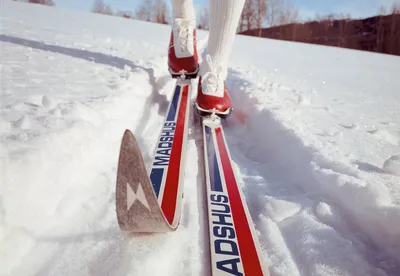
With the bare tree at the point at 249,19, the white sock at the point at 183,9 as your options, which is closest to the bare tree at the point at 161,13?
the bare tree at the point at 249,19

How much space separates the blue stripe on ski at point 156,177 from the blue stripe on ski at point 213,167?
174 millimetres

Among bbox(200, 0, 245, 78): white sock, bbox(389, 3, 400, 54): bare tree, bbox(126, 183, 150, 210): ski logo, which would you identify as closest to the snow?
bbox(126, 183, 150, 210): ski logo

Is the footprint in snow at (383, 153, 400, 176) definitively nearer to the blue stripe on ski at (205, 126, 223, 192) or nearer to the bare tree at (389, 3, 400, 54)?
the blue stripe on ski at (205, 126, 223, 192)

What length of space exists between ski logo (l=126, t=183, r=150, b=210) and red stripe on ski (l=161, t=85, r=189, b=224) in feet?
0.44

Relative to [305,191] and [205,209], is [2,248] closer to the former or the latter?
[205,209]

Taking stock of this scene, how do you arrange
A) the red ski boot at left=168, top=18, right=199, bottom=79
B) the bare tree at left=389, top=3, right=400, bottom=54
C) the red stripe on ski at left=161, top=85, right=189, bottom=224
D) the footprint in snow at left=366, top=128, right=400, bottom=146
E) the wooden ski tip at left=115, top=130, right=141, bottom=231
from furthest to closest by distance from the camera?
the bare tree at left=389, top=3, right=400, bottom=54, the red ski boot at left=168, top=18, right=199, bottom=79, the footprint in snow at left=366, top=128, right=400, bottom=146, the red stripe on ski at left=161, top=85, right=189, bottom=224, the wooden ski tip at left=115, top=130, right=141, bottom=231

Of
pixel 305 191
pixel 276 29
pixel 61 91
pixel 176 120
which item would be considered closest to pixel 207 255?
pixel 305 191

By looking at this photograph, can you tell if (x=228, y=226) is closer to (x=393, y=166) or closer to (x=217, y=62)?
(x=393, y=166)

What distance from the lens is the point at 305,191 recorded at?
36.6 inches

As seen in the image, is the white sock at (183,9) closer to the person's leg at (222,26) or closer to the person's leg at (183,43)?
the person's leg at (183,43)

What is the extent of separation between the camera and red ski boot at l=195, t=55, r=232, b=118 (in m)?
1.49

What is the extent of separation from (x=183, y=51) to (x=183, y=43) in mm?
67

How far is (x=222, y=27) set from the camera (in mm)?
1444

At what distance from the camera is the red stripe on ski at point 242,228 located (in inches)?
25.3
